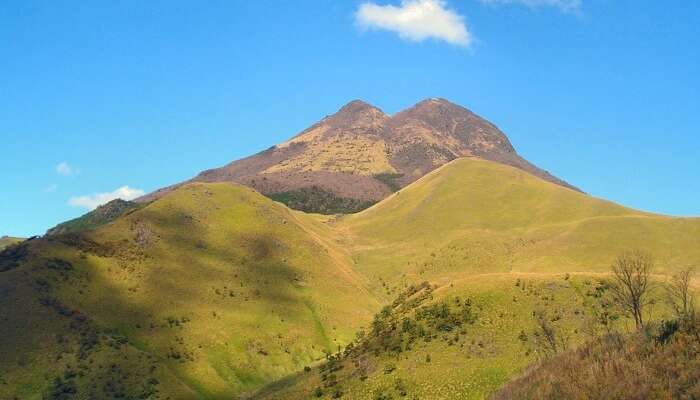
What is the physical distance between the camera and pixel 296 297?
107562 mm

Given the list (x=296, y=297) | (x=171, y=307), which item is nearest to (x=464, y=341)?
(x=171, y=307)

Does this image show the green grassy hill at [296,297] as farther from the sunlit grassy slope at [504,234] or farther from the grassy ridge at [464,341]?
the sunlit grassy slope at [504,234]

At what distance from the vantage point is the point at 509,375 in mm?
50500

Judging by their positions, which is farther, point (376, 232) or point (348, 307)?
point (376, 232)

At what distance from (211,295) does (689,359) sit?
79.1 metres

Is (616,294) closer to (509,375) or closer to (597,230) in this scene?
(509,375)

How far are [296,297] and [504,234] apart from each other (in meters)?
65.0

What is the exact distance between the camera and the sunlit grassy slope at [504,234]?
124 metres

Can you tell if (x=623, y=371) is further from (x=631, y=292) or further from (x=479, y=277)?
(x=479, y=277)

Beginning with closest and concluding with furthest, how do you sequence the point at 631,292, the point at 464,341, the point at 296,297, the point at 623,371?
the point at 623,371 → the point at 631,292 → the point at 464,341 → the point at 296,297

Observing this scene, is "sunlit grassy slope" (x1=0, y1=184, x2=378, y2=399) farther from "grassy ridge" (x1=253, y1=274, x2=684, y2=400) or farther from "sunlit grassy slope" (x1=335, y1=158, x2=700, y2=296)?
"sunlit grassy slope" (x1=335, y1=158, x2=700, y2=296)

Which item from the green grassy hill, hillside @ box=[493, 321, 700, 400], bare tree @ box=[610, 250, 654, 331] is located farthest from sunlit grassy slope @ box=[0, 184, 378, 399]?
hillside @ box=[493, 321, 700, 400]

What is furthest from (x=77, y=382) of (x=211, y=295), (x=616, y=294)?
(x=616, y=294)

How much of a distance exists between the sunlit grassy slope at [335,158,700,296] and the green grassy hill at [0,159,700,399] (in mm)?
698
